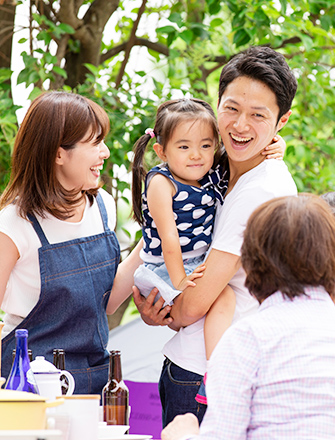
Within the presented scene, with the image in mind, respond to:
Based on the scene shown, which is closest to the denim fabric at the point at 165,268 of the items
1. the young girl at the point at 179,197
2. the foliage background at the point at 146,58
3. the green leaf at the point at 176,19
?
the young girl at the point at 179,197

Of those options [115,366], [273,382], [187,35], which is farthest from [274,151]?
[187,35]

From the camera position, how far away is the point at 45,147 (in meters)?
2.23

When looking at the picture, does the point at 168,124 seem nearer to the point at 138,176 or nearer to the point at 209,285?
the point at 138,176

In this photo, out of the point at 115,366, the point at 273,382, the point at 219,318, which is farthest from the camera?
the point at 219,318

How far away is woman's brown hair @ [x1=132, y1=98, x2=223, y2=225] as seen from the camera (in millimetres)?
2291

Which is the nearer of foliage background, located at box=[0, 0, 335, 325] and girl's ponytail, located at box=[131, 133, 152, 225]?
girl's ponytail, located at box=[131, 133, 152, 225]

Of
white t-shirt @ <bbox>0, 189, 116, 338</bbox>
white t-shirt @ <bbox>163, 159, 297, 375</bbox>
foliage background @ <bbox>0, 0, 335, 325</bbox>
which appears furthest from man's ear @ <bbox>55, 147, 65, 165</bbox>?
foliage background @ <bbox>0, 0, 335, 325</bbox>

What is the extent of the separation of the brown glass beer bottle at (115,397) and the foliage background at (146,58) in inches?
77.1

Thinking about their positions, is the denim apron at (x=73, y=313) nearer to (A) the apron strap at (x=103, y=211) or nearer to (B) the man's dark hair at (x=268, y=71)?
(A) the apron strap at (x=103, y=211)

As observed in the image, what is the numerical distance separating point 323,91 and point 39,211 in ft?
9.11

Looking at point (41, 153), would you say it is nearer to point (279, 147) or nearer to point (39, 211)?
point (39, 211)

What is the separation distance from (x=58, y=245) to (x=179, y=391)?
629 millimetres

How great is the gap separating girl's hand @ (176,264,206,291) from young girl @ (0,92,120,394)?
14.0 inches

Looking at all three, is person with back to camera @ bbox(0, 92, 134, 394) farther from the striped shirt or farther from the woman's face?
the striped shirt
